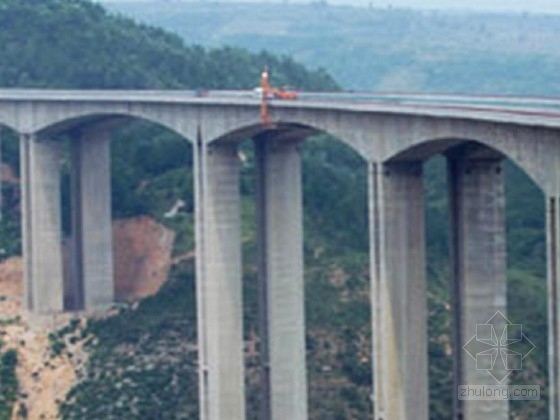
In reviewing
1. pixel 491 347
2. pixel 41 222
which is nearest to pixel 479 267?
pixel 491 347

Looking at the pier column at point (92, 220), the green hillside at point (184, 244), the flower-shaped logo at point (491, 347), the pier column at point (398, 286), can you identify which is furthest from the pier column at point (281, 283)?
the pier column at point (92, 220)

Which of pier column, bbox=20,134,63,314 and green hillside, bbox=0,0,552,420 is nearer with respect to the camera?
green hillside, bbox=0,0,552,420

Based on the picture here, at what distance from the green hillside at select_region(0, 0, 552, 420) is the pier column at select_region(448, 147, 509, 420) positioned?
17321 millimetres

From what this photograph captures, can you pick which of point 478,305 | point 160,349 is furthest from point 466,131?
point 160,349

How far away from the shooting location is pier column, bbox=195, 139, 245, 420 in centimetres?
6425

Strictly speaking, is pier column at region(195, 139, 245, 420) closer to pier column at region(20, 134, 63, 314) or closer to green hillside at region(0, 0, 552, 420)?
green hillside at region(0, 0, 552, 420)

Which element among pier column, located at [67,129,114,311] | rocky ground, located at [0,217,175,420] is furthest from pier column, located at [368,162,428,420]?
pier column, located at [67,129,114,311]

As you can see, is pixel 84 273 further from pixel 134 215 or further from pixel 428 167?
pixel 428 167

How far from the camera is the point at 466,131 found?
157 ft

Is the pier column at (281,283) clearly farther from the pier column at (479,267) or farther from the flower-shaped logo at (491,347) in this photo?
the flower-shaped logo at (491,347)

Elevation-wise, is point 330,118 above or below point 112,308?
above

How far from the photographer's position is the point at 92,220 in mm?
79062

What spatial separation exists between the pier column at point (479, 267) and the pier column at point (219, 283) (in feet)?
50.3

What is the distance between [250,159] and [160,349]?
2052 centimetres
